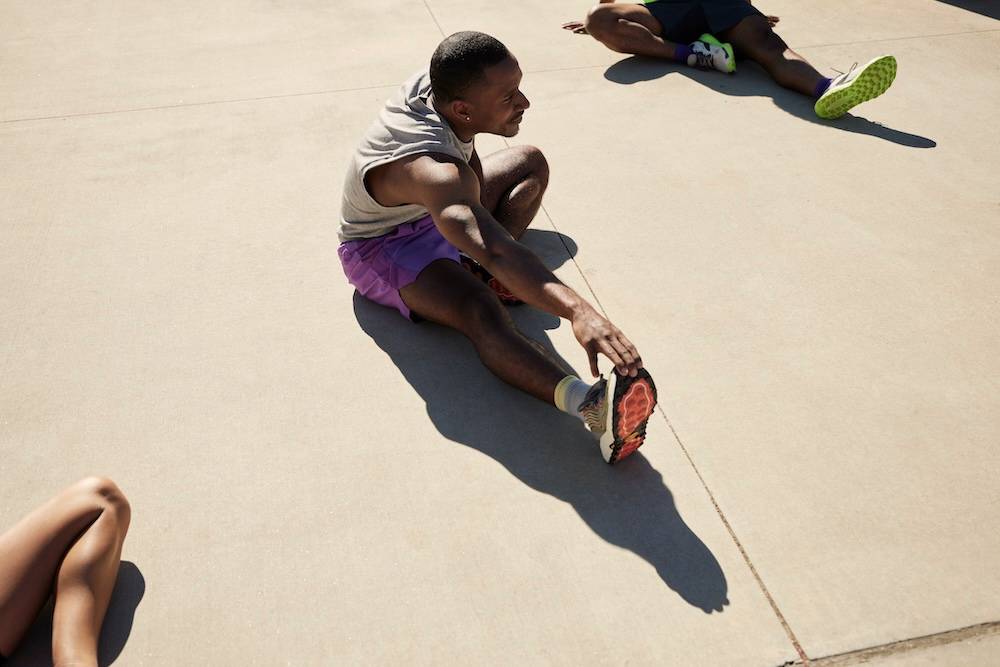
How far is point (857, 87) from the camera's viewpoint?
4.33 metres

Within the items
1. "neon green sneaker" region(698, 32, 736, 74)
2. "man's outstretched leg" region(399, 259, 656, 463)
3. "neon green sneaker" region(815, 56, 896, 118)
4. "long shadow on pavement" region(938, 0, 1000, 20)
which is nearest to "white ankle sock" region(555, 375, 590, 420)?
"man's outstretched leg" region(399, 259, 656, 463)

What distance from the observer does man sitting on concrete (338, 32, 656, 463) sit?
2400 millimetres

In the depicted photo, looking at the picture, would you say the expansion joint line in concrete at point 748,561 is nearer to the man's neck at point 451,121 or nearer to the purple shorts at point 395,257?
the purple shorts at point 395,257

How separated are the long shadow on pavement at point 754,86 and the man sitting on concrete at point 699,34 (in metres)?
0.05

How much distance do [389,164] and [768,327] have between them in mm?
1456

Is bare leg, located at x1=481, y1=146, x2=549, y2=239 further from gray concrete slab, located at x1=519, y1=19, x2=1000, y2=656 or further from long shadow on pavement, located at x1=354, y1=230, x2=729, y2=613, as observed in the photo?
long shadow on pavement, located at x1=354, y1=230, x2=729, y2=613

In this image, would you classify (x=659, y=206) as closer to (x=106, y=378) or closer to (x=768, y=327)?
(x=768, y=327)

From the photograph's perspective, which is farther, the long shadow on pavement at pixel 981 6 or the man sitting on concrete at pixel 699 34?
the long shadow on pavement at pixel 981 6

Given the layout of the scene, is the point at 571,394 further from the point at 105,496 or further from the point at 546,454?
the point at 105,496

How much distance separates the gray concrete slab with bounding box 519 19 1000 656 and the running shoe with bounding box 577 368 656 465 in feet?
0.94

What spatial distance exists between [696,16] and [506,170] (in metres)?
2.40

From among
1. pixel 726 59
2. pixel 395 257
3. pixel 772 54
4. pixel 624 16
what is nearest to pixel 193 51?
pixel 624 16

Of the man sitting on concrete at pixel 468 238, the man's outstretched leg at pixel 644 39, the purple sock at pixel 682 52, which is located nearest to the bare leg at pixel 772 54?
the man's outstretched leg at pixel 644 39

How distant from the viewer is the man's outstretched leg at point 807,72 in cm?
431
